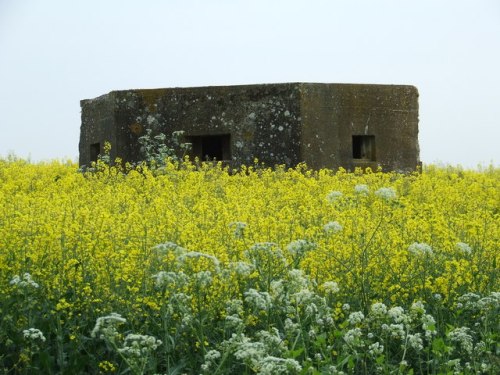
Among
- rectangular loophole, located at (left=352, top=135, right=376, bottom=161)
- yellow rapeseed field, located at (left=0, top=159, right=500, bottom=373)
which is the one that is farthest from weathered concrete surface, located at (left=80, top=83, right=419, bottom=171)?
yellow rapeseed field, located at (left=0, top=159, right=500, bottom=373)

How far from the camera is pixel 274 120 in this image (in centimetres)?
1248

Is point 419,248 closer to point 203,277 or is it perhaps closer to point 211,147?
point 203,277

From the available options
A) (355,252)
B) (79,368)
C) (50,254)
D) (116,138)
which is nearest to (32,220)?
(50,254)

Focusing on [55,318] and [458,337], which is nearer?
[458,337]

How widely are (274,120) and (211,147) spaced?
168 centimetres

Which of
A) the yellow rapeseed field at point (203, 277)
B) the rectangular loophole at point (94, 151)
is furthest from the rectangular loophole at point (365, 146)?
the yellow rapeseed field at point (203, 277)

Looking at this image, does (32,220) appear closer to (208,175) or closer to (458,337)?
(458,337)

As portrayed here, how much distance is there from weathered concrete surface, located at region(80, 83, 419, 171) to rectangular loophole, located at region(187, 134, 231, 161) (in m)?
0.02

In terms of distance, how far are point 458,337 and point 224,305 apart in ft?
4.55

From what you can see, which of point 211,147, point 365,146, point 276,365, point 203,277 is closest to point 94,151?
point 211,147

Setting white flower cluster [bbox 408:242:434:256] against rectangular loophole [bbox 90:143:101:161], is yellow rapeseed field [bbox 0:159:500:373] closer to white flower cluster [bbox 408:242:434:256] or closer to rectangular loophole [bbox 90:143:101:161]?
white flower cluster [bbox 408:242:434:256]

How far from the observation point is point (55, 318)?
212 inches

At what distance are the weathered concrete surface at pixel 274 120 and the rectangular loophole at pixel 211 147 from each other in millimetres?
16

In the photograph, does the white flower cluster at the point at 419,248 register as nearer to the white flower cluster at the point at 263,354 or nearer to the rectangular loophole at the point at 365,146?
the white flower cluster at the point at 263,354
